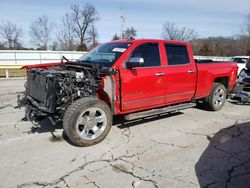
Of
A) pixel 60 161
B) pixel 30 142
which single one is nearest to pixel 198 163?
pixel 60 161

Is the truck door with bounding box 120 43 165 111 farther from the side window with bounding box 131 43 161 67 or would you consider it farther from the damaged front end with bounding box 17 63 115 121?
the damaged front end with bounding box 17 63 115 121

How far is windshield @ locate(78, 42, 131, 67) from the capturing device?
483 cm

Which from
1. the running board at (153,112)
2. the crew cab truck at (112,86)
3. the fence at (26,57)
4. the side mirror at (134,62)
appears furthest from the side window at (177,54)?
the fence at (26,57)

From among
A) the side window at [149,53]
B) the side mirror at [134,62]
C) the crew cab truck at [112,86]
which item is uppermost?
the side window at [149,53]

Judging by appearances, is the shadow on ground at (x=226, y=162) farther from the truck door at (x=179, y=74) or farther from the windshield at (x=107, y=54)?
the windshield at (x=107, y=54)

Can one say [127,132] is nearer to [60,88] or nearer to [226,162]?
[60,88]

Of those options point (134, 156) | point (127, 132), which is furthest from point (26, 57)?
point (134, 156)

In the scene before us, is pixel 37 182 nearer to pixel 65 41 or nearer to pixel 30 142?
pixel 30 142

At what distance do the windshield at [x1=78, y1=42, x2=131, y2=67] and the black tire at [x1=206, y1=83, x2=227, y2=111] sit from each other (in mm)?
3126

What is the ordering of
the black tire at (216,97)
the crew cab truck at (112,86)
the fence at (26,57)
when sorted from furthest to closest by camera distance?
1. the fence at (26,57)
2. the black tire at (216,97)
3. the crew cab truck at (112,86)

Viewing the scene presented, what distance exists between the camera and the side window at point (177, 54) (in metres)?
5.53

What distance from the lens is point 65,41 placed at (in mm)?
58312

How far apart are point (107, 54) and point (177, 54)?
5.92 feet

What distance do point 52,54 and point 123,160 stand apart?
2879 cm
